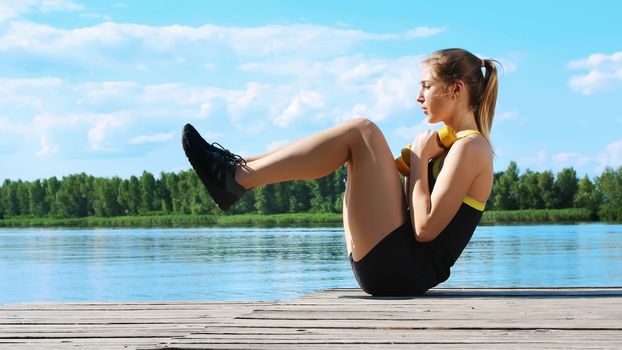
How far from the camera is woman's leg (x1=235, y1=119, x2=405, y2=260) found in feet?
10.7

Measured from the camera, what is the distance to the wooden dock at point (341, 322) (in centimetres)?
240

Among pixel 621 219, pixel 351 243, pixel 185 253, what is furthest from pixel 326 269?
pixel 621 219

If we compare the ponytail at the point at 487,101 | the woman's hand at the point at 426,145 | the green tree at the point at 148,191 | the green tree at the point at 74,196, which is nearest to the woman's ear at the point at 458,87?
the ponytail at the point at 487,101

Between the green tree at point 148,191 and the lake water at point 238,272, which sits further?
the green tree at point 148,191

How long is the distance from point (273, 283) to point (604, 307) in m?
12.7

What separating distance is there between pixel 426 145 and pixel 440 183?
157 mm

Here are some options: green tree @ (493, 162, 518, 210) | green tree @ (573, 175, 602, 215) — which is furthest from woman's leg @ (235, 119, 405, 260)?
green tree @ (573, 175, 602, 215)

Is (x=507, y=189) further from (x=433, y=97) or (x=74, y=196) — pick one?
(x=433, y=97)

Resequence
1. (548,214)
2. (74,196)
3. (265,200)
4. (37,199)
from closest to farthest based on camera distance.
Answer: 1. (548,214)
2. (265,200)
3. (74,196)
4. (37,199)

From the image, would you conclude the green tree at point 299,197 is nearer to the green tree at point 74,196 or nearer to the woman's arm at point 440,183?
the green tree at point 74,196

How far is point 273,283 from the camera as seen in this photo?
15562mm

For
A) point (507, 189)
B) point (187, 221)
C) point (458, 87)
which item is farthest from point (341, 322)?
point (187, 221)

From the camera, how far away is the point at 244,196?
2564 inches

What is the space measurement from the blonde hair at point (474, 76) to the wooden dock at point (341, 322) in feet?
2.44
